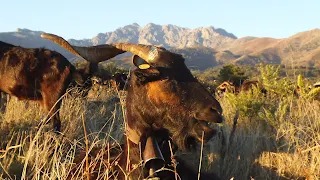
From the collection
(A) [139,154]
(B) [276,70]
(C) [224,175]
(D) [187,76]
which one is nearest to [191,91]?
(D) [187,76]

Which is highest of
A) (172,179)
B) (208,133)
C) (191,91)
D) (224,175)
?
(191,91)

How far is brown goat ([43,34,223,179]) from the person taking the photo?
12.5 feet

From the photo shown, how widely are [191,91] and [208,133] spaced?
357mm

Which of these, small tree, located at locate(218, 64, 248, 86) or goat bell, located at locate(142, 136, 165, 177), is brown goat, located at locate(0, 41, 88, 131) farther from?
small tree, located at locate(218, 64, 248, 86)

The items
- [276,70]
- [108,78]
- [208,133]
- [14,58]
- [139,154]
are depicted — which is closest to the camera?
[208,133]

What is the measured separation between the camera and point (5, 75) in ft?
29.6

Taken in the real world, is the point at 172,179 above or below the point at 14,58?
below

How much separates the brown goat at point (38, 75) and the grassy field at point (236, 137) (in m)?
0.34

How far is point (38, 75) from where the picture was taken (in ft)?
28.8

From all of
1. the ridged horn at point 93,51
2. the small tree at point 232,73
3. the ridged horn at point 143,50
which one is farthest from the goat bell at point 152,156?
the small tree at point 232,73

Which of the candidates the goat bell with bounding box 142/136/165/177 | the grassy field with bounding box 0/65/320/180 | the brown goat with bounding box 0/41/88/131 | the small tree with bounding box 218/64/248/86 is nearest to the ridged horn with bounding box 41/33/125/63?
the grassy field with bounding box 0/65/320/180

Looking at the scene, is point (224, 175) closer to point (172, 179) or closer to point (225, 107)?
point (172, 179)

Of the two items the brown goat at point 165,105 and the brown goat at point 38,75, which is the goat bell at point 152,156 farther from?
the brown goat at point 38,75

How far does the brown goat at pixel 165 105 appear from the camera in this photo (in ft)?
12.5
